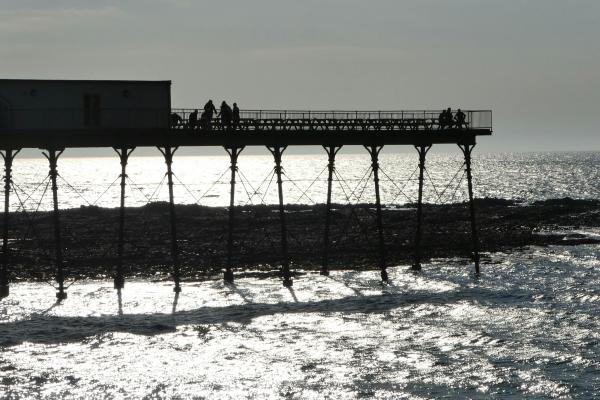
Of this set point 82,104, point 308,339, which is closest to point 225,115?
point 82,104

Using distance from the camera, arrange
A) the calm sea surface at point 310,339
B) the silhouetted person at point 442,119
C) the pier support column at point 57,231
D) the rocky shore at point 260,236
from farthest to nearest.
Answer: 1. the rocky shore at point 260,236
2. the silhouetted person at point 442,119
3. the pier support column at point 57,231
4. the calm sea surface at point 310,339

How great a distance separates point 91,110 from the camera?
144ft

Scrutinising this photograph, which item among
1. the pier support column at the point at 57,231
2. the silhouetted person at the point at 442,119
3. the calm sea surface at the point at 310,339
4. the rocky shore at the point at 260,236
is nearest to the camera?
the calm sea surface at the point at 310,339

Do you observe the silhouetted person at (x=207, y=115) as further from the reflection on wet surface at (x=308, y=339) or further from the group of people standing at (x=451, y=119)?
the group of people standing at (x=451, y=119)

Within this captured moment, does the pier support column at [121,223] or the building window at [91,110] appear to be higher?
the building window at [91,110]

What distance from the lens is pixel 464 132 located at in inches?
2002

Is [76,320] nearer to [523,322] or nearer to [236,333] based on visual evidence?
[236,333]

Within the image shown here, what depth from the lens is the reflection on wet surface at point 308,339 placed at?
29.0m

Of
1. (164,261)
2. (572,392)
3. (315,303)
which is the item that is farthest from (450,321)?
(164,261)

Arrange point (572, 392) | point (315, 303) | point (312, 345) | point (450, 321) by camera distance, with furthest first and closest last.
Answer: point (315, 303) < point (450, 321) < point (312, 345) < point (572, 392)

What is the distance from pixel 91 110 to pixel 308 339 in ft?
55.8

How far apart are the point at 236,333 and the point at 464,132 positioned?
21230mm

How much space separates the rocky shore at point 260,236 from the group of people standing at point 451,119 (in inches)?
349

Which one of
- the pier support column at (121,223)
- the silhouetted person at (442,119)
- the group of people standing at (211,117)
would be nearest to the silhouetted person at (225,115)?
the group of people standing at (211,117)
